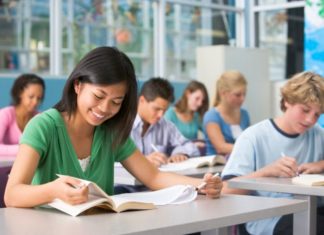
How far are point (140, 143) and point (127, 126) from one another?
76.5 inches

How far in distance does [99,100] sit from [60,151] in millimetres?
237

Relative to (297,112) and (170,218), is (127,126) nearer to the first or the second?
(170,218)

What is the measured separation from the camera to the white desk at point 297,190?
7.95 feet

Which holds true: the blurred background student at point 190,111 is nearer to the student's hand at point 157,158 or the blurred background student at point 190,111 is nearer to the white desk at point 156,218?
the student's hand at point 157,158

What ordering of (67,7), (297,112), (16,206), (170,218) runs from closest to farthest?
(170,218) → (16,206) → (297,112) → (67,7)

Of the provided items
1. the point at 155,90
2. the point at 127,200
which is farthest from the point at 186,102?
the point at 127,200

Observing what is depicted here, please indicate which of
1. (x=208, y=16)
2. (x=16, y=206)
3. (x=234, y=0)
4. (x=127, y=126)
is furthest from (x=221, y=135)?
(x=234, y=0)

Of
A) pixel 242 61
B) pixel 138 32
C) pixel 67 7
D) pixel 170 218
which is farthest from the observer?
pixel 242 61

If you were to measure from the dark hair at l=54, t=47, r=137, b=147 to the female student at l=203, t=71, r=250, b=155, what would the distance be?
2892 millimetres

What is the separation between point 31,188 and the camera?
205cm

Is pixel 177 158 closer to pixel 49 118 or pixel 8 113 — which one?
pixel 8 113

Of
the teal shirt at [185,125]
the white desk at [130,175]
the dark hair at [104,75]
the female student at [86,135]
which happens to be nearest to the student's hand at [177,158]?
the white desk at [130,175]

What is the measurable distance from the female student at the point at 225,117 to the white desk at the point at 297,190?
2485 millimetres

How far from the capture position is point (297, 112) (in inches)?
121
